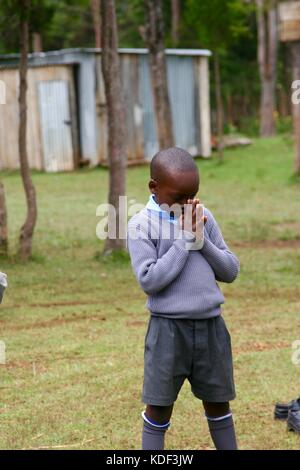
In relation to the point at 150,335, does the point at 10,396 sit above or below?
below

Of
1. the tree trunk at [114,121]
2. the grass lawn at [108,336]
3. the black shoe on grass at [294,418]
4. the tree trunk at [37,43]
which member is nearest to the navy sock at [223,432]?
the grass lawn at [108,336]

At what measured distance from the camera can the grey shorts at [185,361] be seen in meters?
4.27

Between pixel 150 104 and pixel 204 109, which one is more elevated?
pixel 150 104

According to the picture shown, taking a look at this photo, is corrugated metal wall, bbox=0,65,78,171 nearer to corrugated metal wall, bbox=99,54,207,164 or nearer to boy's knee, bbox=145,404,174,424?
corrugated metal wall, bbox=99,54,207,164

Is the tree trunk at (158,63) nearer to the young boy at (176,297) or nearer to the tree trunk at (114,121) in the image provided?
the tree trunk at (114,121)

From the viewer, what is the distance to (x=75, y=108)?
24.0 m

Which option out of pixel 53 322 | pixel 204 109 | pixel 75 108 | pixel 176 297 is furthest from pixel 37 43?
pixel 176 297

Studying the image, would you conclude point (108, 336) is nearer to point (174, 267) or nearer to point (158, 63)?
point (174, 267)

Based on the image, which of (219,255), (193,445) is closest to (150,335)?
(219,255)

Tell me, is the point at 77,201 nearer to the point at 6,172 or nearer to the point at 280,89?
the point at 6,172

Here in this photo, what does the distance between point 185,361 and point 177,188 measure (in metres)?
0.77

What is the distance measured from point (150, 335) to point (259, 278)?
6171mm

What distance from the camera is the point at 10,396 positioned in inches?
240

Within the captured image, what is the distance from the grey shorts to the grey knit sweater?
0.06 metres
